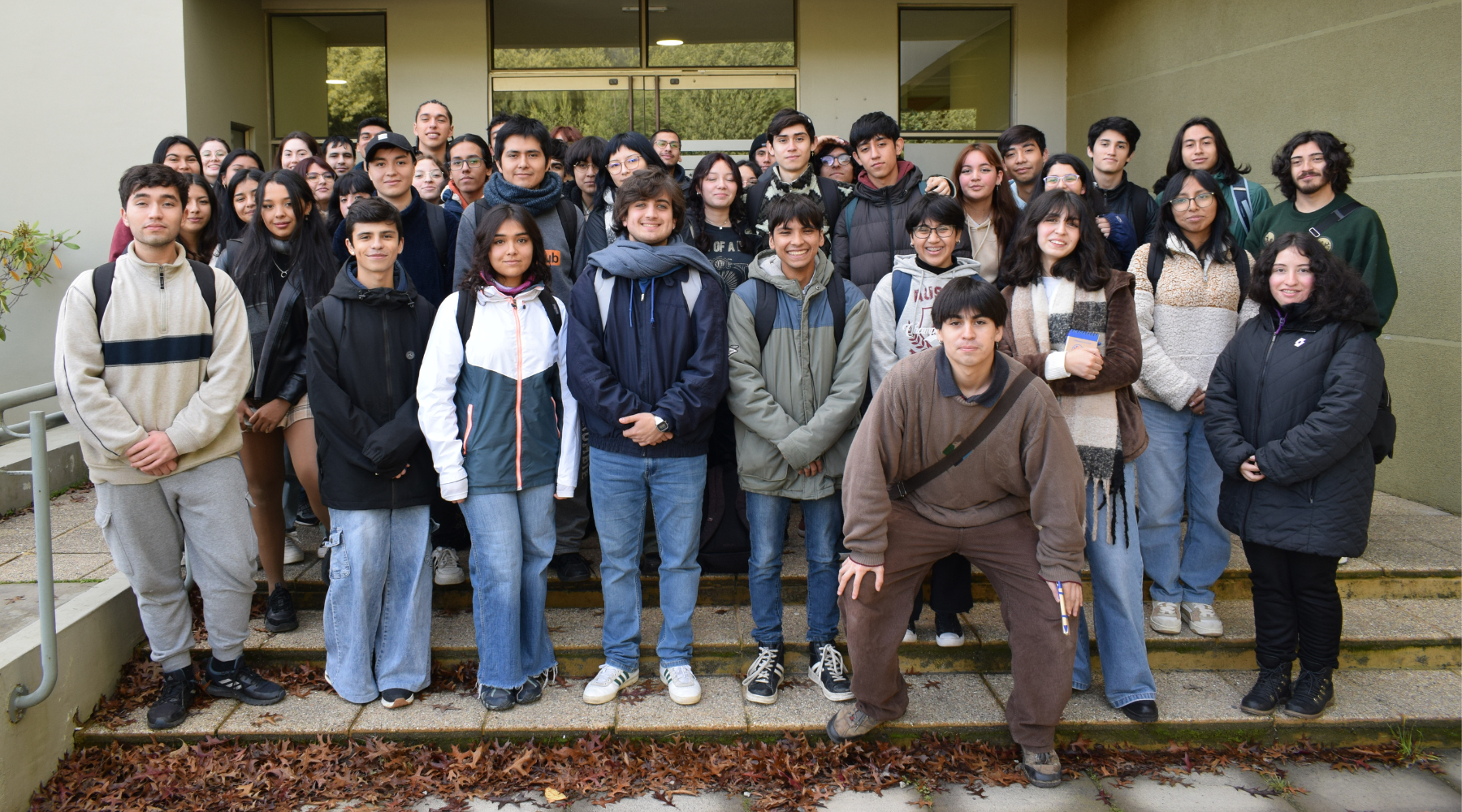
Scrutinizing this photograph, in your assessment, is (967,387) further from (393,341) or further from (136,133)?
(136,133)

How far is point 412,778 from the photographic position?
338cm

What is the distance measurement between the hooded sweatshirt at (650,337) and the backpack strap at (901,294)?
774 mm

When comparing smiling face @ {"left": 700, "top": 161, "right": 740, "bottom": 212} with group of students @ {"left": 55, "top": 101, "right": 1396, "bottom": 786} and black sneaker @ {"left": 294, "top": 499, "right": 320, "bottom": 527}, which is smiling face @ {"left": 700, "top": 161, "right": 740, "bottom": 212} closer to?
group of students @ {"left": 55, "top": 101, "right": 1396, "bottom": 786}

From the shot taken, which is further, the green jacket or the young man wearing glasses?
the young man wearing glasses

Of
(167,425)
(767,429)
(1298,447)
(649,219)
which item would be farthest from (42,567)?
(1298,447)

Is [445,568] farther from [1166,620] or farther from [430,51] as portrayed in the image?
[430,51]

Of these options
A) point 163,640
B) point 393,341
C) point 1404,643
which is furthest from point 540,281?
point 1404,643

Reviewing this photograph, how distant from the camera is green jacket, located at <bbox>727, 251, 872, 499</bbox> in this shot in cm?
372

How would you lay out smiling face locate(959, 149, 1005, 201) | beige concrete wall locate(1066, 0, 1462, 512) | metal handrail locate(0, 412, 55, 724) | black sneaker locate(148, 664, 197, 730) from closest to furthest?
metal handrail locate(0, 412, 55, 724) < black sneaker locate(148, 664, 197, 730) < smiling face locate(959, 149, 1005, 201) < beige concrete wall locate(1066, 0, 1462, 512)

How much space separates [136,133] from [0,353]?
2.13 metres

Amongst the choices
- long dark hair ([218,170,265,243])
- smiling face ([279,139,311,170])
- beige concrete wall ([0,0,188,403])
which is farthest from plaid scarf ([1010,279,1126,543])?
beige concrete wall ([0,0,188,403])

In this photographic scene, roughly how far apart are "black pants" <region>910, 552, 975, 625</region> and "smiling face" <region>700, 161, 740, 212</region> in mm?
2022

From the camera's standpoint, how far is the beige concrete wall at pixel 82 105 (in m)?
7.34

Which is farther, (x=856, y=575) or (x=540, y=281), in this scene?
(x=540, y=281)
